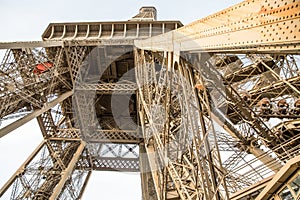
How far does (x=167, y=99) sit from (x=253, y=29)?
394cm

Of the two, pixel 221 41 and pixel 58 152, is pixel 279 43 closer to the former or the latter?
pixel 221 41

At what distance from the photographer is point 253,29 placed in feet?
8.28

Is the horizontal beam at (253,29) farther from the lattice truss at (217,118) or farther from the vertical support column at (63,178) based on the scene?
the vertical support column at (63,178)

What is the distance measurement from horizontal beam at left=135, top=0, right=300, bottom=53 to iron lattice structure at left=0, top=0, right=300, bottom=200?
0.03 feet

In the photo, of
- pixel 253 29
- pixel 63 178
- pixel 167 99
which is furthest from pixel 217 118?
pixel 253 29

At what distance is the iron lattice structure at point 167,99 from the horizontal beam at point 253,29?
0.03 feet

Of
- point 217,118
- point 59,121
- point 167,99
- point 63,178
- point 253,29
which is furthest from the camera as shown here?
point 59,121

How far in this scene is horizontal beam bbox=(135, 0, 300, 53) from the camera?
2.07 metres

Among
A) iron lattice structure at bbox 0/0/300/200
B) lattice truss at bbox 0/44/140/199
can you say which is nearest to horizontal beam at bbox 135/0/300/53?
iron lattice structure at bbox 0/0/300/200

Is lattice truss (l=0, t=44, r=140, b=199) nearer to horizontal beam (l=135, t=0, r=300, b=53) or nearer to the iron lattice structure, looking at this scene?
the iron lattice structure

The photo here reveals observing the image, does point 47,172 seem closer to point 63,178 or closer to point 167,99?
point 63,178

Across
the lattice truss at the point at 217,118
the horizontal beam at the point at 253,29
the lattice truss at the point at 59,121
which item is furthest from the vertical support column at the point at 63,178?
the horizontal beam at the point at 253,29

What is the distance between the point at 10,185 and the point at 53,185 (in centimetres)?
170

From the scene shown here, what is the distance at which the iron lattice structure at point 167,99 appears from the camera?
11.5 feet
